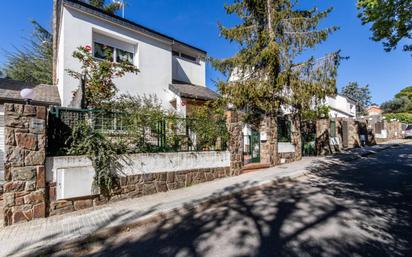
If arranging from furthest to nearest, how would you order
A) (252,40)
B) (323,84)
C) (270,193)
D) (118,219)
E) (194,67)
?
(194,67) → (252,40) → (323,84) → (270,193) → (118,219)

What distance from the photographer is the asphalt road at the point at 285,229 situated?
3.27 m

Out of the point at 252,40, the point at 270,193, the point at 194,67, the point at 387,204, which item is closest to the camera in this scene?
the point at 387,204

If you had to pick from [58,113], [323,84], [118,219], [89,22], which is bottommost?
[118,219]

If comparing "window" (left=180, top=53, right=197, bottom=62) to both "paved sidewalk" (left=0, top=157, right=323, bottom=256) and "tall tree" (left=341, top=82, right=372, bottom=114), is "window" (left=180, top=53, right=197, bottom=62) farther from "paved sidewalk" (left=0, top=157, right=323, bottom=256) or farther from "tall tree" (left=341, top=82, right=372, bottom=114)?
"tall tree" (left=341, top=82, right=372, bottom=114)

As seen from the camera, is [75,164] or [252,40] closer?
[75,164]

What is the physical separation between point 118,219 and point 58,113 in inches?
121

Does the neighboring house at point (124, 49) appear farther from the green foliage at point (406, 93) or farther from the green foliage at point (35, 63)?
the green foliage at point (406, 93)

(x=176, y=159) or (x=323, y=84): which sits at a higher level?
(x=323, y=84)

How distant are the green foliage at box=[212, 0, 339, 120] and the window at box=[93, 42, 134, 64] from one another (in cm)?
495

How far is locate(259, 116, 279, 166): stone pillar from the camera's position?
33.9 ft

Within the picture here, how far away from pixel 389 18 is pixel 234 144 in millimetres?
6859

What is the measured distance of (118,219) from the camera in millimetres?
4551

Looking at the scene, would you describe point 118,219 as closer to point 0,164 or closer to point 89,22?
point 0,164

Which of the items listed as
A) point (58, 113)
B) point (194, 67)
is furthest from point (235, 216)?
point (194, 67)
